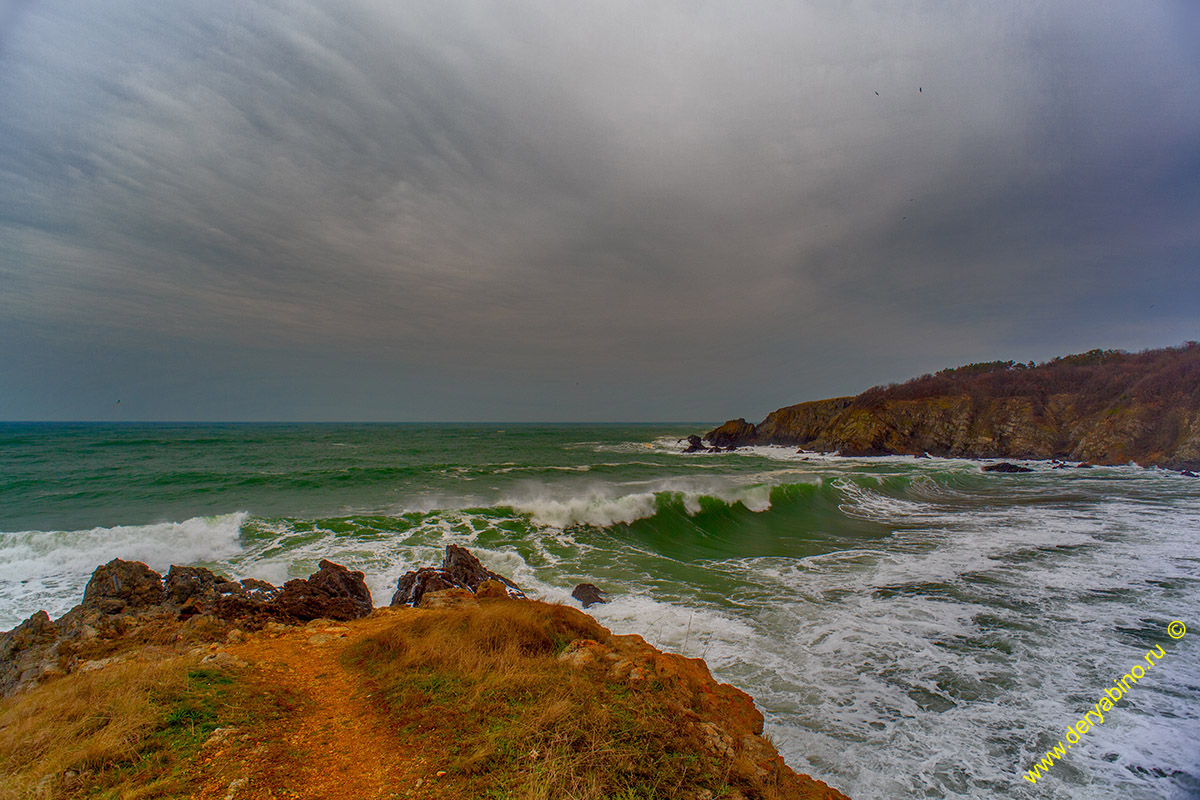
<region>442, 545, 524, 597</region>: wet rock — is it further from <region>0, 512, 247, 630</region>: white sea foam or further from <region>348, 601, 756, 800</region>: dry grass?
→ <region>0, 512, 247, 630</region>: white sea foam

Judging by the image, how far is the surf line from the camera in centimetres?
516

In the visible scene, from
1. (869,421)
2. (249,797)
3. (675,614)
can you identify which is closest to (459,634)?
(249,797)

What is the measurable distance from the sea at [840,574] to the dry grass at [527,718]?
113 inches

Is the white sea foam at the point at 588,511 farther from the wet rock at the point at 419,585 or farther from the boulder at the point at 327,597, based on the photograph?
the boulder at the point at 327,597

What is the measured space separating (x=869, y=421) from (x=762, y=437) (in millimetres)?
18704

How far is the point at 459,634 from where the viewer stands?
592cm

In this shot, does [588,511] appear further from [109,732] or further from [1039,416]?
[1039,416]

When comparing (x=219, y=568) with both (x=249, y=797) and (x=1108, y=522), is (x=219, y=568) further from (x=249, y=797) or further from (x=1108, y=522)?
(x=1108, y=522)

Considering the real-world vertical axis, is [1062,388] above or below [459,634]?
above

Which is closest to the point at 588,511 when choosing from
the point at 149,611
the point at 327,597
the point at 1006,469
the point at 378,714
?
the point at 327,597

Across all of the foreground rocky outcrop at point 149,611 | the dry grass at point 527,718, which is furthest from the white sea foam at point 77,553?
the dry grass at point 527,718

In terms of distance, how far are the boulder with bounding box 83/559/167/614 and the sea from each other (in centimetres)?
211

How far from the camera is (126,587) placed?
29.6ft

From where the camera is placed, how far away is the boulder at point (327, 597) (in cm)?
860
